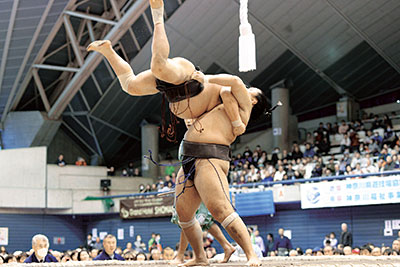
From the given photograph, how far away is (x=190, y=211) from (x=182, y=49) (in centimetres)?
1329

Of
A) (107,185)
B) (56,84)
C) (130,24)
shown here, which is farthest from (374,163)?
(56,84)

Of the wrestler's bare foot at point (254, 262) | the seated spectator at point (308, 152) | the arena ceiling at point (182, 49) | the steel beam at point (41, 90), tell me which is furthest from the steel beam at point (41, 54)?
the wrestler's bare foot at point (254, 262)

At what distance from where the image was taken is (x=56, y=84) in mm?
19719

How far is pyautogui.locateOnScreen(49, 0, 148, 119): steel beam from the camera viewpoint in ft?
50.6

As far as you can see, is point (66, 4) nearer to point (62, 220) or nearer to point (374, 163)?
point (62, 220)

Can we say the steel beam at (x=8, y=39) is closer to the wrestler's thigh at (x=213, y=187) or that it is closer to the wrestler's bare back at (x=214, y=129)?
the wrestler's bare back at (x=214, y=129)

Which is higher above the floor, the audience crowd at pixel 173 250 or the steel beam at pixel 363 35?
the steel beam at pixel 363 35

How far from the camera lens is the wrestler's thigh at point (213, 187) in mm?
3492

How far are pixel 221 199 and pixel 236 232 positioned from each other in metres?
0.23

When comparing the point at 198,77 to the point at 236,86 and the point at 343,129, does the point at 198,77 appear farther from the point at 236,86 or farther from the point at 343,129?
the point at 343,129

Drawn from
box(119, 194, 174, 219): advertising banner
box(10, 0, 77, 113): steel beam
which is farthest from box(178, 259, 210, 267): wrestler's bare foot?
box(10, 0, 77, 113): steel beam

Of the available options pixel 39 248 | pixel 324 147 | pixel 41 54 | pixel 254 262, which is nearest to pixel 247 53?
pixel 254 262

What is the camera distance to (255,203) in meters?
13.7

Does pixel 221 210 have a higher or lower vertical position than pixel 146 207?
lower
